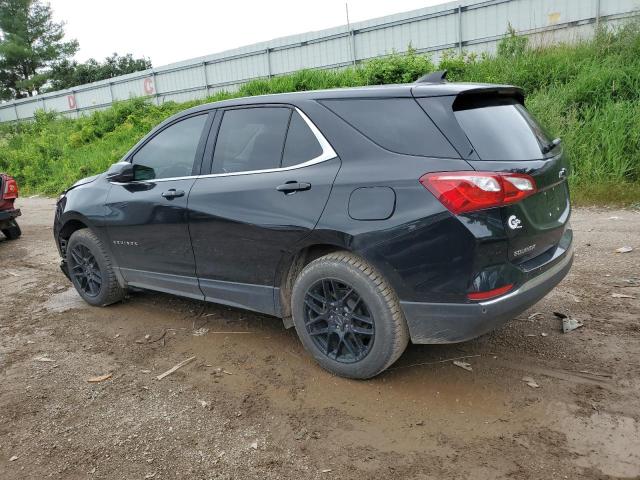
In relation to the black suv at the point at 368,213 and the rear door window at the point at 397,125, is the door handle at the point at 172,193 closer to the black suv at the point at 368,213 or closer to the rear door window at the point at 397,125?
the black suv at the point at 368,213

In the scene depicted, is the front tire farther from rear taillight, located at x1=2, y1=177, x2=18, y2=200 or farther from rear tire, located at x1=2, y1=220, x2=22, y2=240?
rear tire, located at x1=2, y1=220, x2=22, y2=240

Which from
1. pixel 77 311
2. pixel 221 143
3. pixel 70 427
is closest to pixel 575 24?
pixel 221 143

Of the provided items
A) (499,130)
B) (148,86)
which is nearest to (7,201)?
(499,130)

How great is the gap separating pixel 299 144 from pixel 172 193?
1.18 m

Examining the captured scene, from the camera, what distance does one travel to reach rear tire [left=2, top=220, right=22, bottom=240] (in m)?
8.95

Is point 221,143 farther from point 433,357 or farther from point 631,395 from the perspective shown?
point 631,395

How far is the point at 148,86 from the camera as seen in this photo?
2372 centimetres

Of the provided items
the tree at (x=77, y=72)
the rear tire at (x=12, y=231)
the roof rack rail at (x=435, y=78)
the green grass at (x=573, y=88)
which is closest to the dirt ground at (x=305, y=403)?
the roof rack rail at (x=435, y=78)

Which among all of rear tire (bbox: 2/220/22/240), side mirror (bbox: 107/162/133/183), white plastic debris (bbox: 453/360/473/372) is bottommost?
white plastic debris (bbox: 453/360/473/372)

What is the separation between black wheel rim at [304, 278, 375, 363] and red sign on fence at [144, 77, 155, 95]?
22.4m

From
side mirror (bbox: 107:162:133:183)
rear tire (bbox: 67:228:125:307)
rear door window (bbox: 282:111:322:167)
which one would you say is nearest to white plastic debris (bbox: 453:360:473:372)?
rear door window (bbox: 282:111:322:167)

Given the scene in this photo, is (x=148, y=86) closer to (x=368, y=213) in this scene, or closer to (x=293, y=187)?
(x=293, y=187)

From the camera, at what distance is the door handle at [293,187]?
3.32m

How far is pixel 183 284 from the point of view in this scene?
421cm
